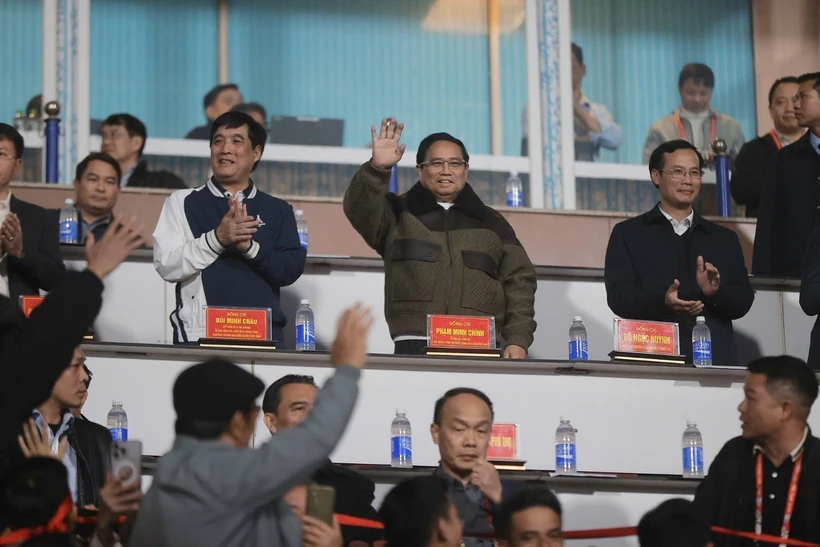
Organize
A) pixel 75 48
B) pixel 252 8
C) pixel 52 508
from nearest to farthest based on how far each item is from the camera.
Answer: pixel 52 508 → pixel 75 48 → pixel 252 8

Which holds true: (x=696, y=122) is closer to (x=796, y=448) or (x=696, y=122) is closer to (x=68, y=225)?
(x=68, y=225)

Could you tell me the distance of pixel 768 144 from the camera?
8.85 metres

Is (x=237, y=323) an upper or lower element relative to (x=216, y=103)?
lower

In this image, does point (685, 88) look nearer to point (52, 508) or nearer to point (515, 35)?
point (515, 35)

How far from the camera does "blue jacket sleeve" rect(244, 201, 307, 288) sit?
657 cm

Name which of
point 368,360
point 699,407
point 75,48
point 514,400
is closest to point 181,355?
point 368,360

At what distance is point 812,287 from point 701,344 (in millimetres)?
518

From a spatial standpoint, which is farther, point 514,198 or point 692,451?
point 514,198

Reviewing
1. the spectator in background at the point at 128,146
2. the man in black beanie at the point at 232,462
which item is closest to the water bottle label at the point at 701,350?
the man in black beanie at the point at 232,462

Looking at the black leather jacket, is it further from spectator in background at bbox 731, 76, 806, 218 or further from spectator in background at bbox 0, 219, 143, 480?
spectator in background at bbox 731, 76, 806, 218

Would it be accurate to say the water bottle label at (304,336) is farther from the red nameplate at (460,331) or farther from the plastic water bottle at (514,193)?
the plastic water bottle at (514,193)

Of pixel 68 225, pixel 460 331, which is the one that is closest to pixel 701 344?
pixel 460 331

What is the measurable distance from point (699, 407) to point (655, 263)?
0.75 metres

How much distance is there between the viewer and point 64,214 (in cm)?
765
